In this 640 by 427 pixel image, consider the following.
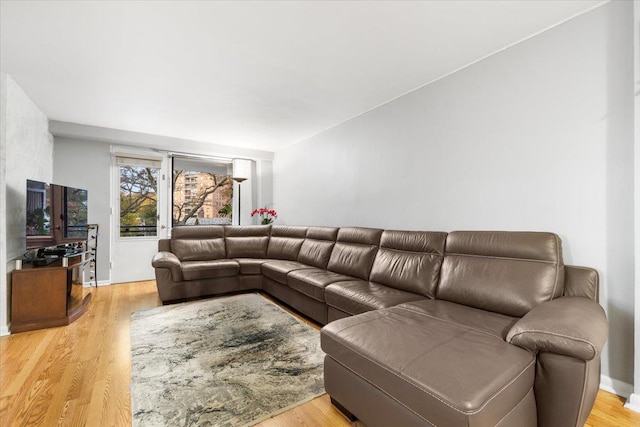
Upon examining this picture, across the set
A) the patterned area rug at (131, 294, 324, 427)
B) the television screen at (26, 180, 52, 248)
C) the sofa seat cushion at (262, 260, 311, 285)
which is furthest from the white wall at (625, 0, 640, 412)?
the television screen at (26, 180, 52, 248)

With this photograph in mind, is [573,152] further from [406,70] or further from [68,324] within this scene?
[68,324]

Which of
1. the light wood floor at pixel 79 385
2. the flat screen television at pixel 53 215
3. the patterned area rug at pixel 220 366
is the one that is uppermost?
the flat screen television at pixel 53 215

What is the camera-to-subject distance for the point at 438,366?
3.84ft

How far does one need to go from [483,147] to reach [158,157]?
487 cm

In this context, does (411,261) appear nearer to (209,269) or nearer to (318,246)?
(318,246)

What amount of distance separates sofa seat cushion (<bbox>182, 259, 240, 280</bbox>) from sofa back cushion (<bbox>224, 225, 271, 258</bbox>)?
0.56 metres

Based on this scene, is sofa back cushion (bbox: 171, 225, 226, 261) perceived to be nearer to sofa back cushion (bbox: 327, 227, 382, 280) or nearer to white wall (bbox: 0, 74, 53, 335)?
white wall (bbox: 0, 74, 53, 335)

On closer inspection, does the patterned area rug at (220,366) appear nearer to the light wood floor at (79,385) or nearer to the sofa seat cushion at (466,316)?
the light wood floor at (79,385)

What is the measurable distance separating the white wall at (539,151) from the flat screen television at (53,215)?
366 centimetres

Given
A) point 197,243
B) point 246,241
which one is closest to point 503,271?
point 246,241

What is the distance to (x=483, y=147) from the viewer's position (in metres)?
2.40

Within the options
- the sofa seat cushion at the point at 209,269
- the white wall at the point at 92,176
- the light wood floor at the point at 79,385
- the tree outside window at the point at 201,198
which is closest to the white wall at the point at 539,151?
the light wood floor at the point at 79,385

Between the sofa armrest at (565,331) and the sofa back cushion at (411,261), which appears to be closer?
the sofa armrest at (565,331)

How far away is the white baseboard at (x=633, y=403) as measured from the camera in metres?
1.57
